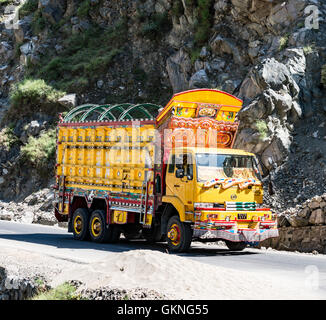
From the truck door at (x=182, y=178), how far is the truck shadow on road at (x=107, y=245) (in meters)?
1.50

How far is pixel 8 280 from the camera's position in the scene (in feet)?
39.2

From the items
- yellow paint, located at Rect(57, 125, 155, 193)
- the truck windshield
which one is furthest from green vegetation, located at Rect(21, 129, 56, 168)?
the truck windshield

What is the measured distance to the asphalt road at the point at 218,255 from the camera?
487 inches

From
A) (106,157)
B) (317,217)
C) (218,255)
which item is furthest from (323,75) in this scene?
(218,255)

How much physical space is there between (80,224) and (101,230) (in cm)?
130

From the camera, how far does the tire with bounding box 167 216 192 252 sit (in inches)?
612

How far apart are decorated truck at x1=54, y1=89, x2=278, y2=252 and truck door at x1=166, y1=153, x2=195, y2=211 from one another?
0.03 meters

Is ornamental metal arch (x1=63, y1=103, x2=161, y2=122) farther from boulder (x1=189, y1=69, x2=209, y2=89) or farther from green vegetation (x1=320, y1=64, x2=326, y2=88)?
green vegetation (x1=320, y1=64, x2=326, y2=88)

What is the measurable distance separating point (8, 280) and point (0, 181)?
22977 millimetres

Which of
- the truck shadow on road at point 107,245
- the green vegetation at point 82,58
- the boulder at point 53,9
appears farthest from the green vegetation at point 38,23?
the truck shadow on road at point 107,245

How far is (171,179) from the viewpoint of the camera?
1605 centimetres
